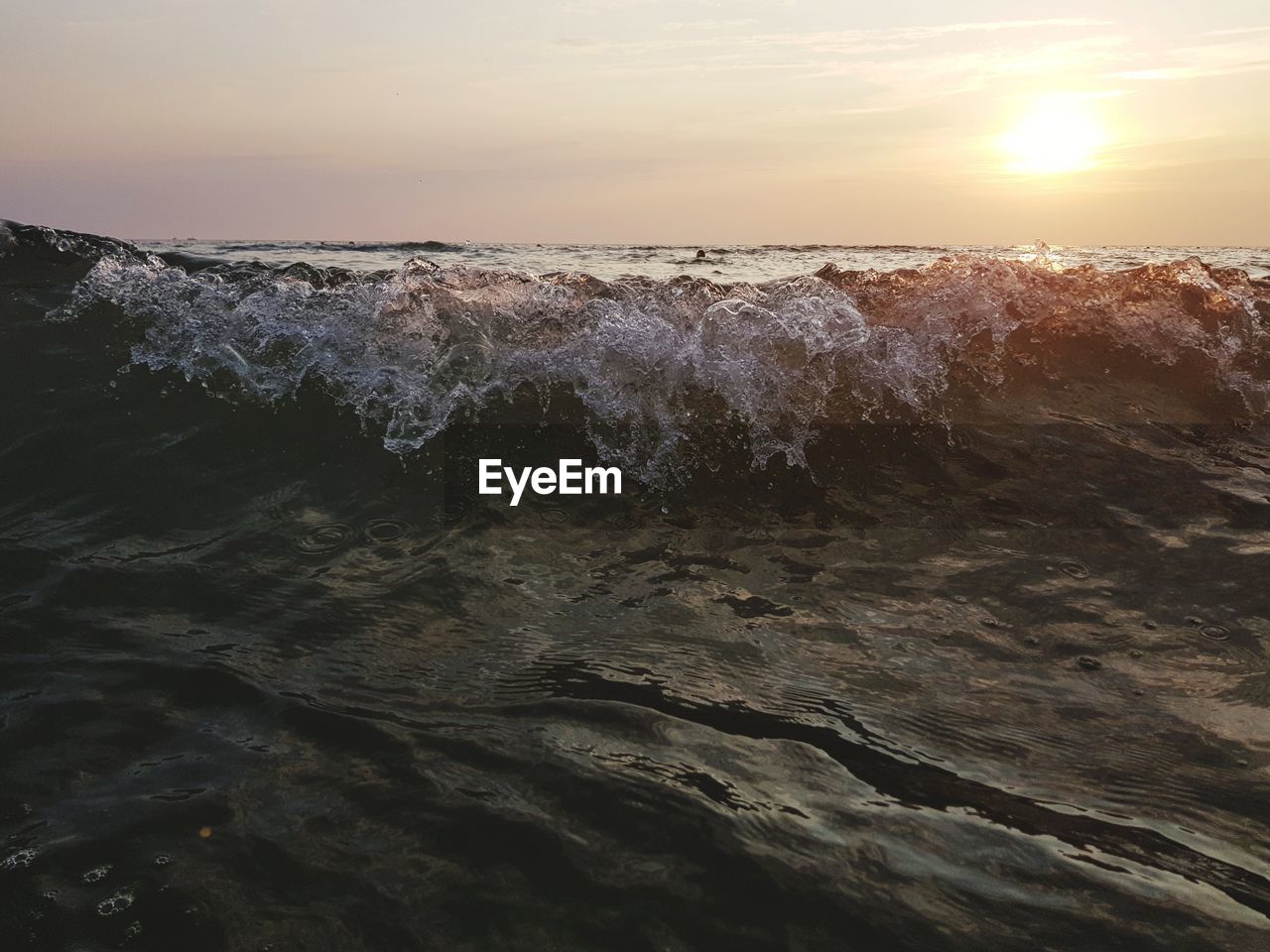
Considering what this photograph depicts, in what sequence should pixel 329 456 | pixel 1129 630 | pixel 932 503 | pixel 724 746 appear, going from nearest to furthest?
pixel 724 746 < pixel 1129 630 < pixel 932 503 < pixel 329 456

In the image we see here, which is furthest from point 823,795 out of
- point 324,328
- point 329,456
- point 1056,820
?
point 324,328

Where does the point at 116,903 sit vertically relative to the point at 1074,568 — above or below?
below

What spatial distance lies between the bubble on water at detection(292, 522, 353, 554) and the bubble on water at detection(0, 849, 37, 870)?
1961 millimetres

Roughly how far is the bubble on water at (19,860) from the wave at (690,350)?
314 centimetres

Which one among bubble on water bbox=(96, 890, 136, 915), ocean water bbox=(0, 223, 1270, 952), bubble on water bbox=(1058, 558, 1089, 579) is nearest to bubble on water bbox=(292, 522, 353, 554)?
ocean water bbox=(0, 223, 1270, 952)

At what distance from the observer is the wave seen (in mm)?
5488

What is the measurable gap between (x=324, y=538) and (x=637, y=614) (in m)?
1.61

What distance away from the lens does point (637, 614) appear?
3471 millimetres

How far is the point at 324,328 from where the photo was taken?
19.7ft

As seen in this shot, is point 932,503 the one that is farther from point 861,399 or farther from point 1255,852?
point 1255,852

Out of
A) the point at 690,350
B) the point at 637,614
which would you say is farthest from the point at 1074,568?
the point at 690,350

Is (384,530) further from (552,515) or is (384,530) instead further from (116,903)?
(116,903)

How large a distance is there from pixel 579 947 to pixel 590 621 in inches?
63.1

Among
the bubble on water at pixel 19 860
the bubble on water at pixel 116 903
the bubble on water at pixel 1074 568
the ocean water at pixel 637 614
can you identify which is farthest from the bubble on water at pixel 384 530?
the bubble on water at pixel 1074 568
